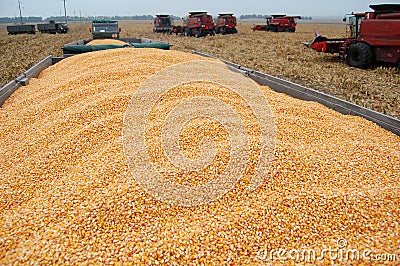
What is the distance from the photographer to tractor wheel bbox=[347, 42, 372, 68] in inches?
375

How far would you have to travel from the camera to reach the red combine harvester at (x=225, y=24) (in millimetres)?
25344

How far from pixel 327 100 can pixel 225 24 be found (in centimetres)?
2194

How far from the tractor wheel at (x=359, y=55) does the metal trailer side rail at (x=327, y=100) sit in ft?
17.3

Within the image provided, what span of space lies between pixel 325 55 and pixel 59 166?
1198 centimetres

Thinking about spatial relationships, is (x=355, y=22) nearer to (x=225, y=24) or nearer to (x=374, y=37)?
(x=374, y=37)

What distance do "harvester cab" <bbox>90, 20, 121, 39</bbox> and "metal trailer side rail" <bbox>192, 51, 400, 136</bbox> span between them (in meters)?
8.43

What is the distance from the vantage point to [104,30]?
13.3 m

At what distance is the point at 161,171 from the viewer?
2748mm

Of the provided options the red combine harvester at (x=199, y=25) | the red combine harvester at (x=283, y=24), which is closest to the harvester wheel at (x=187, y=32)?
the red combine harvester at (x=199, y=25)

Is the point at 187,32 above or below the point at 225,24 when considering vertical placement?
below

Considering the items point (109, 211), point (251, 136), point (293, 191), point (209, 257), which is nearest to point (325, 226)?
point (293, 191)

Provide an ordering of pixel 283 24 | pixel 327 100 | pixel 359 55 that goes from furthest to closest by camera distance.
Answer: pixel 283 24
pixel 359 55
pixel 327 100

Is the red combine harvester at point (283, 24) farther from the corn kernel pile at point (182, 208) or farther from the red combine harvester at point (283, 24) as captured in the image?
the corn kernel pile at point (182, 208)

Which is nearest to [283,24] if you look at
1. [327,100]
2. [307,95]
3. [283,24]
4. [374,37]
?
[283,24]
